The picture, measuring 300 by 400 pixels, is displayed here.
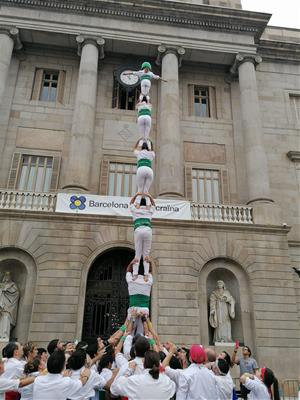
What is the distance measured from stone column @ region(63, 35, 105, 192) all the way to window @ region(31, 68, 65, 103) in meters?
1.98

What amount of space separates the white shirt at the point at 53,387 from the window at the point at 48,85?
19966mm

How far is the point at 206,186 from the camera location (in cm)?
2125

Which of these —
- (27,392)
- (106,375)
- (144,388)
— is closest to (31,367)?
(27,392)

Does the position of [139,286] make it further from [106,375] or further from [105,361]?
[106,375]

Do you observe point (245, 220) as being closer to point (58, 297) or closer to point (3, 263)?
point (58, 297)

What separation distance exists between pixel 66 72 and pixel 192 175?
415 inches

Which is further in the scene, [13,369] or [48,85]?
[48,85]

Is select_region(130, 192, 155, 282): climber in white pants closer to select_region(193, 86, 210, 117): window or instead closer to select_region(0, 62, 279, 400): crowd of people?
select_region(0, 62, 279, 400): crowd of people

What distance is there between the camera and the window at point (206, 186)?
20922 mm

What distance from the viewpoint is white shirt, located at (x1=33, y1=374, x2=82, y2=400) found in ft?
14.6

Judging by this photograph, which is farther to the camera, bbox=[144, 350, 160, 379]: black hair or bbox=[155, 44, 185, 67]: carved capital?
bbox=[155, 44, 185, 67]: carved capital

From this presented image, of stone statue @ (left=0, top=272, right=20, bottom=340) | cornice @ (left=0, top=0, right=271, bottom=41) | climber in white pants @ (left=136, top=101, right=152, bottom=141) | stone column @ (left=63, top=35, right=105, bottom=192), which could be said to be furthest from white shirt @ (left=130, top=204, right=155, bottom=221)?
cornice @ (left=0, top=0, right=271, bottom=41)

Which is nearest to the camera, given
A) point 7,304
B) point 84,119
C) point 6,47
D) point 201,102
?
point 7,304

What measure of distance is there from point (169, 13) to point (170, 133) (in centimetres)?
844
